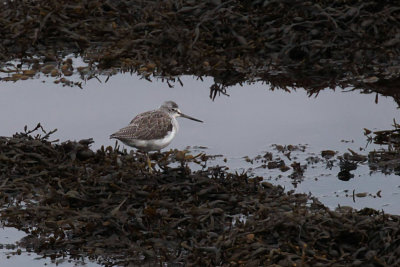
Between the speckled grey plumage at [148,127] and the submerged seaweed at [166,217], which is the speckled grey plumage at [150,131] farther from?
the submerged seaweed at [166,217]

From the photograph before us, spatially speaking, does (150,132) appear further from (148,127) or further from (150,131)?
(148,127)

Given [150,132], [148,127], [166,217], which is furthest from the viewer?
[148,127]

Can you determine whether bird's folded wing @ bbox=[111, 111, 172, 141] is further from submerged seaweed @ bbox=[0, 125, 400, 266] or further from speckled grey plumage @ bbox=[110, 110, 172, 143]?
submerged seaweed @ bbox=[0, 125, 400, 266]

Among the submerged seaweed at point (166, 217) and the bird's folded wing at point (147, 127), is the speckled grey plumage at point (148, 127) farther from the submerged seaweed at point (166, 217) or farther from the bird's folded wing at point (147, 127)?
the submerged seaweed at point (166, 217)

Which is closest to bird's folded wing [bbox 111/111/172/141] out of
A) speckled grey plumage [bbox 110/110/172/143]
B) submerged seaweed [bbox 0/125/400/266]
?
speckled grey plumage [bbox 110/110/172/143]

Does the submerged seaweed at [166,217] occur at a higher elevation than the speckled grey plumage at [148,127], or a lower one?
lower

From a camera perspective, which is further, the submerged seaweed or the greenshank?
the greenshank

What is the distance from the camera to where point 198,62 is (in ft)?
41.2

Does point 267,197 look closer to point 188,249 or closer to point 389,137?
point 188,249

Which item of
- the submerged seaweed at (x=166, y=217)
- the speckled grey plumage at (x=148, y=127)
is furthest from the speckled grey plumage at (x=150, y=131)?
the submerged seaweed at (x=166, y=217)

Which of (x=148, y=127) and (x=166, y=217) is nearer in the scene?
(x=166, y=217)

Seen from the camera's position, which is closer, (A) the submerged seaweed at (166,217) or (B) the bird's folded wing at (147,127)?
(A) the submerged seaweed at (166,217)

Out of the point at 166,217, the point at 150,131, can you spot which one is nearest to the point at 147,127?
the point at 150,131

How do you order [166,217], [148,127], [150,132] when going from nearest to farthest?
1. [166,217]
2. [150,132]
3. [148,127]
